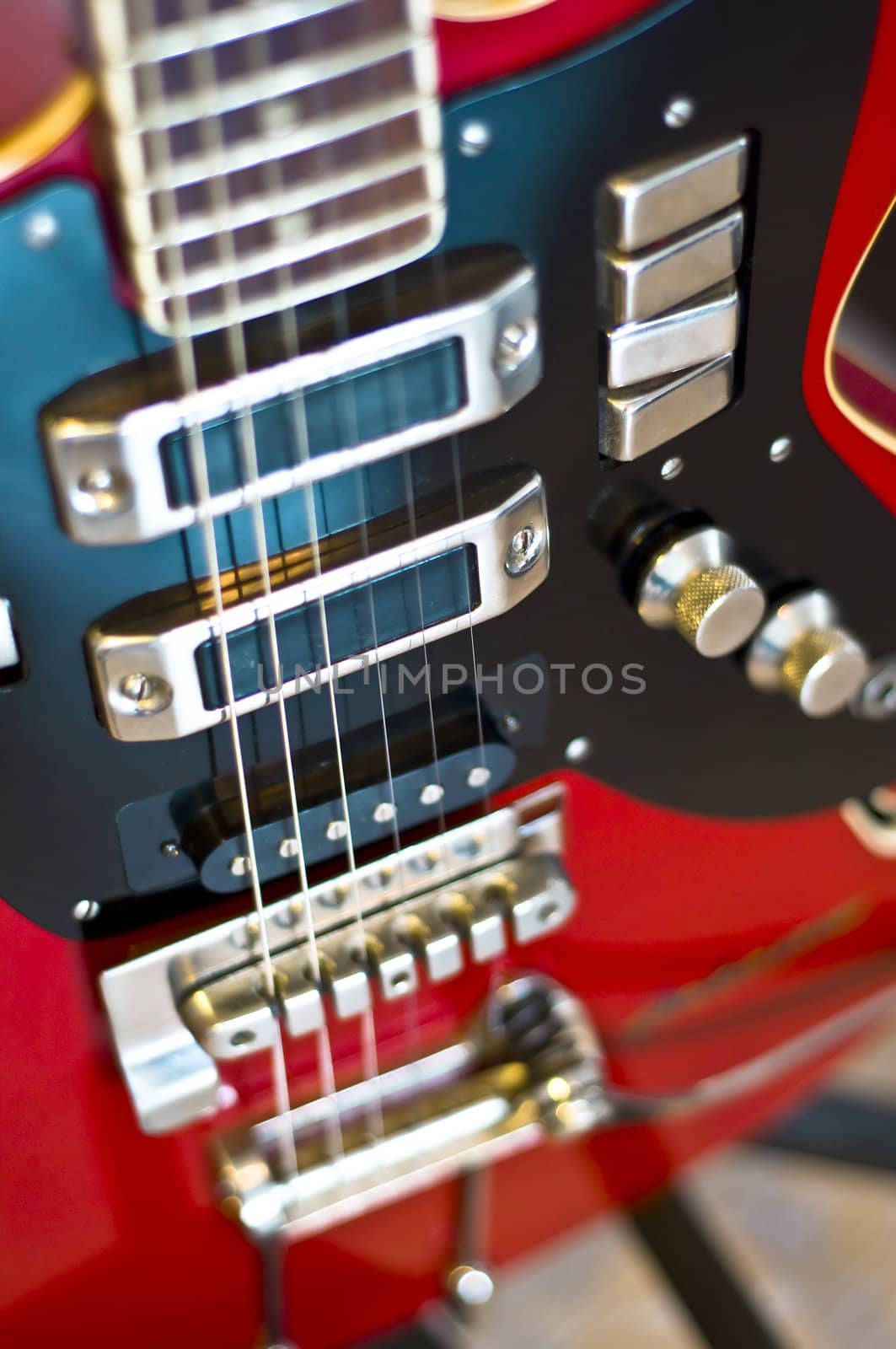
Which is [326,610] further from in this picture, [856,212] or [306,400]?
[856,212]

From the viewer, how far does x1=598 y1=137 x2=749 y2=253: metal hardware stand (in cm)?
42

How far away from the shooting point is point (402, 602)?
0.46 m

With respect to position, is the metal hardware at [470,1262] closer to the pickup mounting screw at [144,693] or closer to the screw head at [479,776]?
the screw head at [479,776]

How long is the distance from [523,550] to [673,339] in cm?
8

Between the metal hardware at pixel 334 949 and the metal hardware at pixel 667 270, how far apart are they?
7.7 inches

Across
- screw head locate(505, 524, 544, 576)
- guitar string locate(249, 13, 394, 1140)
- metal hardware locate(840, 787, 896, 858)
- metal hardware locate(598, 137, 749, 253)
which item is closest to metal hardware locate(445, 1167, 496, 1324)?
guitar string locate(249, 13, 394, 1140)

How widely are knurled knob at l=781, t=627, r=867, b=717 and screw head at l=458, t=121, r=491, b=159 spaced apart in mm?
240

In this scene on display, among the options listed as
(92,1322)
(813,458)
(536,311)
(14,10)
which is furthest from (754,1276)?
(14,10)

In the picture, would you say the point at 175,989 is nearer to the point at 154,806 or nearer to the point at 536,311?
the point at 154,806

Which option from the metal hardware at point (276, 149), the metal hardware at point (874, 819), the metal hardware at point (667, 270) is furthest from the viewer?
the metal hardware at point (874, 819)

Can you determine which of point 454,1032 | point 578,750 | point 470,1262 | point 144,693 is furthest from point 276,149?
point 470,1262

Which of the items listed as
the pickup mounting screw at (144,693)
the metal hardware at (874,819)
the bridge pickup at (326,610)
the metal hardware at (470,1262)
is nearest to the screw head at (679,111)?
the bridge pickup at (326,610)

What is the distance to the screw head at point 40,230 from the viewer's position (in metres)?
0.35

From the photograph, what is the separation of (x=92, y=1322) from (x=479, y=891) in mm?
259
